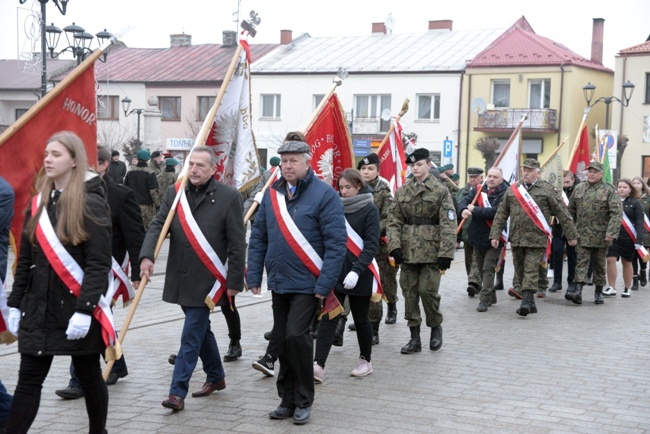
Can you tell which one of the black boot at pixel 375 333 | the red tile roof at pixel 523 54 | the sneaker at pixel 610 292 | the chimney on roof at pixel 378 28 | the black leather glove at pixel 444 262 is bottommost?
the sneaker at pixel 610 292

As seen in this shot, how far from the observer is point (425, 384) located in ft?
26.1

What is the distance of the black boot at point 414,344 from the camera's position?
9336 millimetres

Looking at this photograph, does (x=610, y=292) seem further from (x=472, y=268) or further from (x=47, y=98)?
(x=47, y=98)

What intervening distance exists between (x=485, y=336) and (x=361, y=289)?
2.80 metres

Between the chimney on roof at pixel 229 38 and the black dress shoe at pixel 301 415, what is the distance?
187 ft

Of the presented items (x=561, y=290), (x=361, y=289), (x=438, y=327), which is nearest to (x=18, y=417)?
(x=361, y=289)

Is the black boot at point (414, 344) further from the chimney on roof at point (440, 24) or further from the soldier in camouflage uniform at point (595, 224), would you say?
the chimney on roof at point (440, 24)

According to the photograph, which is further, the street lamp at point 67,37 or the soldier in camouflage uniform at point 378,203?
the street lamp at point 67,37

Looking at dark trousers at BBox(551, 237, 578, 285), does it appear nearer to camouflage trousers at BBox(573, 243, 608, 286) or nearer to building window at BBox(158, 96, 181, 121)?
camouflage trousers at BBox(573, 243, 608, 286)

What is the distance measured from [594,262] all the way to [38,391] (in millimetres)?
10264

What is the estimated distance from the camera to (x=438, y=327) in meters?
Result: 9.55

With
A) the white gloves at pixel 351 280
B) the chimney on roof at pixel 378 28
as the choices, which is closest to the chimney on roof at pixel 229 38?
the chimney on roof at pixel 378 28

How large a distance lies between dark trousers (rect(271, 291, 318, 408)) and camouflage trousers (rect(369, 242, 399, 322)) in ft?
9.34

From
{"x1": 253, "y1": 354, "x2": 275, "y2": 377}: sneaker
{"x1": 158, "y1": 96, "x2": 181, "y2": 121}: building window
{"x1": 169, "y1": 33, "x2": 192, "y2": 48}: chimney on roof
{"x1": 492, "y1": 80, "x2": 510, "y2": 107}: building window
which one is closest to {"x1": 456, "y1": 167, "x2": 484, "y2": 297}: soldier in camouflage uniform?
{"x1": 253, "y1": 354, "x2": 275, "y2": 377}: sneaker
